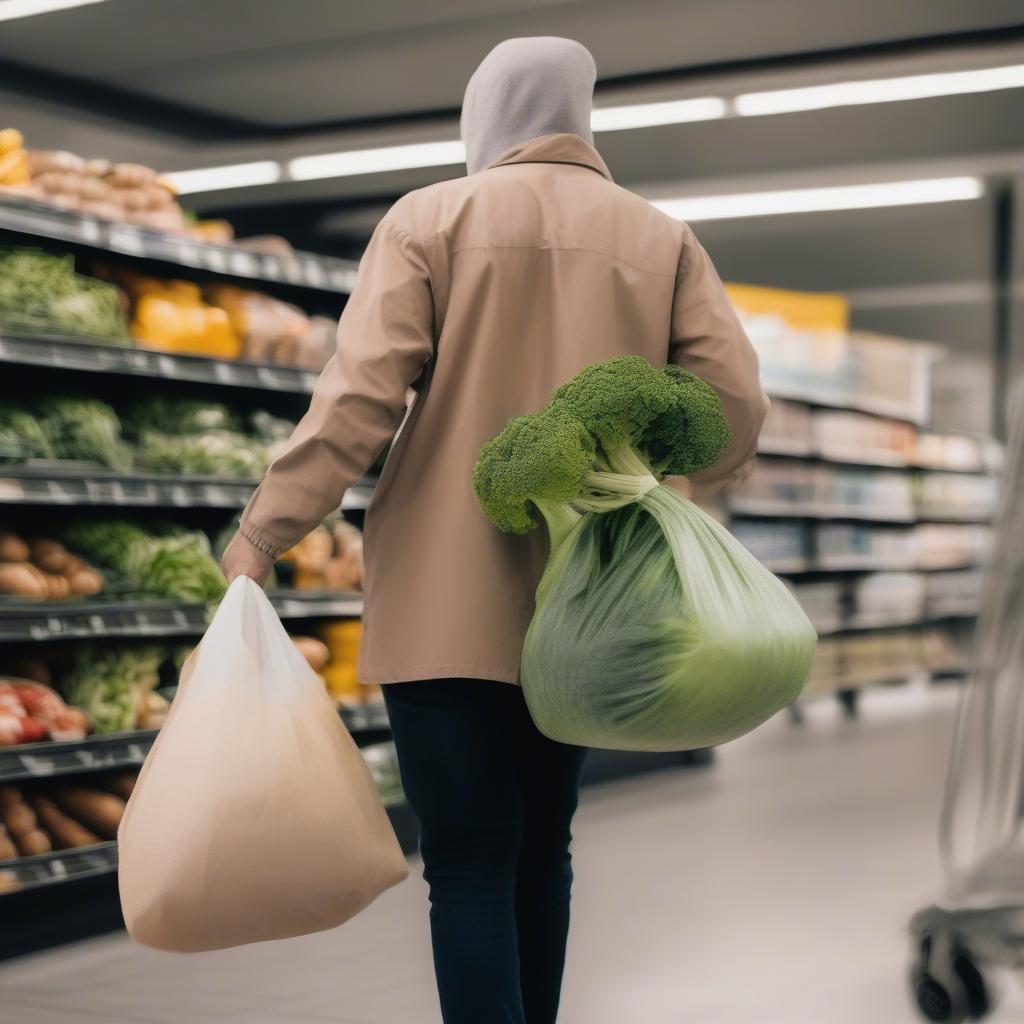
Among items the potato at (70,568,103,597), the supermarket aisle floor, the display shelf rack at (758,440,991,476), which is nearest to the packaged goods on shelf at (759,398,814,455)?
the display shelf rack at (758,440,991,476)

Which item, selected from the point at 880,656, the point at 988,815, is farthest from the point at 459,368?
the point at 880,656

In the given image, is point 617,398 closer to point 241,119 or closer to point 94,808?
point 94,808

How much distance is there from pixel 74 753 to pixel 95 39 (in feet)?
17.8

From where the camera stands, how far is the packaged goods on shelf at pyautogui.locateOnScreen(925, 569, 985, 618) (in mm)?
12078

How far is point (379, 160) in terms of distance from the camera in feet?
33.0

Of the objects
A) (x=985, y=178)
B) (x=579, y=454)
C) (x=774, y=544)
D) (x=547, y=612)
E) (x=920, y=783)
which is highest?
(x=985, y=178)

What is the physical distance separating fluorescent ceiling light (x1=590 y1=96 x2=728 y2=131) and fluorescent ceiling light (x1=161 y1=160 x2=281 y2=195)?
2282 mm

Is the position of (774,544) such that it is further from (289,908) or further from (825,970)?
(289,908)

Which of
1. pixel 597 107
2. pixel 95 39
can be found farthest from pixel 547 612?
pixel 597 107

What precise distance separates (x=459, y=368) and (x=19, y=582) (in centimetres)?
195

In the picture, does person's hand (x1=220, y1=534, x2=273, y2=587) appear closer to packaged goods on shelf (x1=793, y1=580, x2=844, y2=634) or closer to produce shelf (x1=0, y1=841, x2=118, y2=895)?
produce shelf (x1=0, y1=841, x2=118, y2=895)

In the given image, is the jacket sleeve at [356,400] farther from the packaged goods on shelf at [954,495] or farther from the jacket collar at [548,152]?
the packaged goods on shelf at [954,495]

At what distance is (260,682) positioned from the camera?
1889mm

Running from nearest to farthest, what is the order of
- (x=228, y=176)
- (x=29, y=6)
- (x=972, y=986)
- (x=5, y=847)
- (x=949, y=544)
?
(x=972, y=986)
(x=5, y=847)
(x=29, y=6)
(x=228, y=176)
(x=949, y=544)
